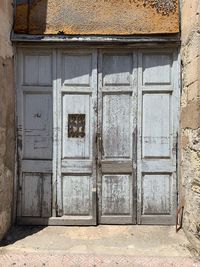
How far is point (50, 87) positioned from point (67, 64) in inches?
15.9

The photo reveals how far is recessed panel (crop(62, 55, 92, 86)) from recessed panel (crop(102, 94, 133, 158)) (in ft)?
1.32

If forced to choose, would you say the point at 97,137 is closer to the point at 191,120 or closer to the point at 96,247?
the point at 191,120

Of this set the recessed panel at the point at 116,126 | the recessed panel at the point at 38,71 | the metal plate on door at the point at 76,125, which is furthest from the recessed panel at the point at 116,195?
the recessed panel at the point at 38,71

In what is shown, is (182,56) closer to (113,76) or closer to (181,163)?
(113,76)

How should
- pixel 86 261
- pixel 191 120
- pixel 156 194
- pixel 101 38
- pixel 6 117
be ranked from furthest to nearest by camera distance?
1. pixel 156 194
2. pixel 101 38
3. pixel 6 117
4. pixel 191 120
5. pixel 86 261

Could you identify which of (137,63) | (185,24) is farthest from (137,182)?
(185,24)

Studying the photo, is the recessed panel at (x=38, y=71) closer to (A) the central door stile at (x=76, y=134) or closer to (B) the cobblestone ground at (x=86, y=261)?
(A) the central door stile at (x=76, y=134)

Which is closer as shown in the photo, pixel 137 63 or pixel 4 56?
pixel 4 56

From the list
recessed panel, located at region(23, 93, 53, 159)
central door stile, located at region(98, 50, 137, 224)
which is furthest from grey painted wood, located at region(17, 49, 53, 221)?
central door stile, located at region(98, 50, 137, 224)

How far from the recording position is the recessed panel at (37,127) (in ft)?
16.5

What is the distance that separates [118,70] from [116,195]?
1.75m

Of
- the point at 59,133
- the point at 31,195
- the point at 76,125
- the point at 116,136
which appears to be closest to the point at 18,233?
the point at 31,195

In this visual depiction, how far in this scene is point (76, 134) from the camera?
199 inches

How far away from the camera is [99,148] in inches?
198
